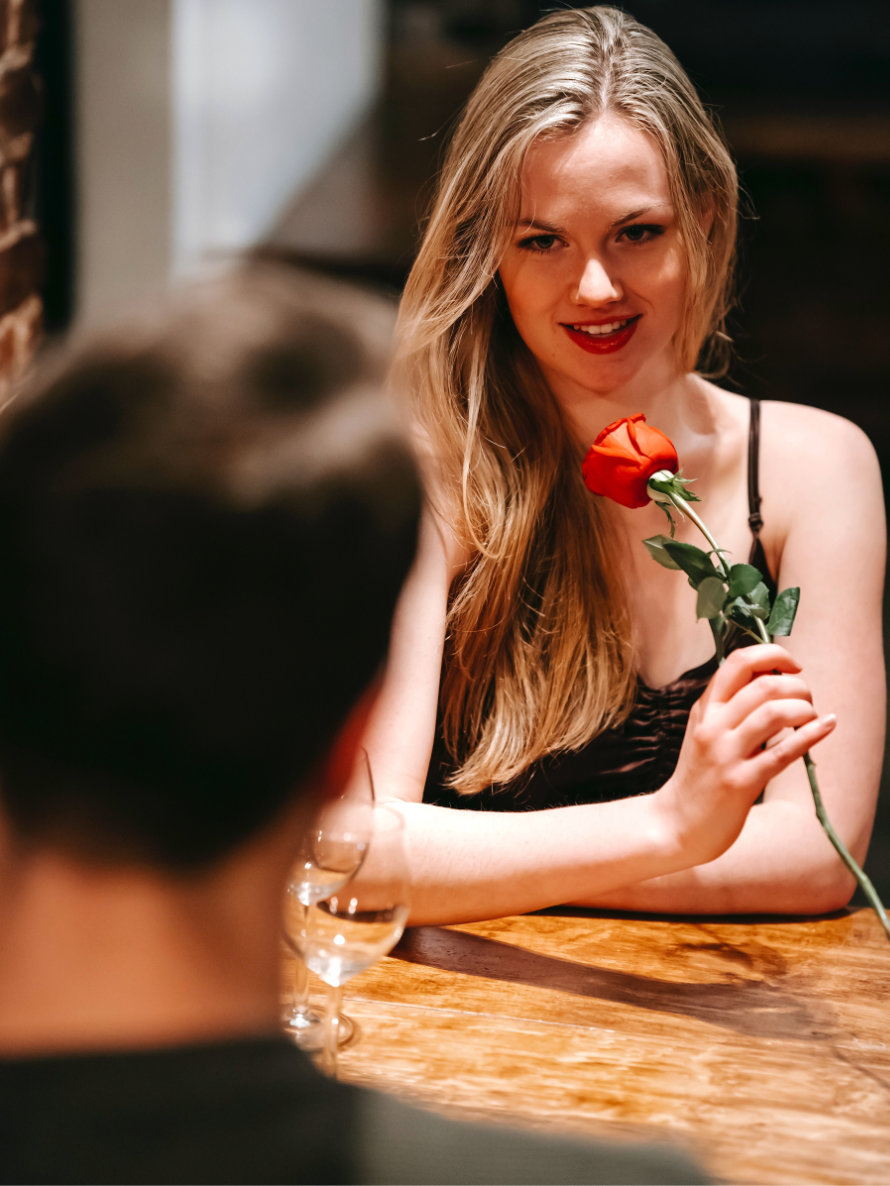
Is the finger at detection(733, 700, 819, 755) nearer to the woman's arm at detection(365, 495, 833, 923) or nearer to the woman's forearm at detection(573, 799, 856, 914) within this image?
the woman's arm at detection(365, 495, 833, 923)

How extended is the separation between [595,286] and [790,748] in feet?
1.98

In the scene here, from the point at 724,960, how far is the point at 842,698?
0.37 meters

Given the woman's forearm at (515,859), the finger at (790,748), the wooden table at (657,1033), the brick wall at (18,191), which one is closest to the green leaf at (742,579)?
the finger at (790,748)

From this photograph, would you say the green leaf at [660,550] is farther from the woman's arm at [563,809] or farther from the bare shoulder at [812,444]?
the bare shoulder at [812,444]

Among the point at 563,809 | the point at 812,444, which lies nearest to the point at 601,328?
the point at 812,444

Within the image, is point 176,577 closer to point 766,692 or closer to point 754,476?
point 766,692

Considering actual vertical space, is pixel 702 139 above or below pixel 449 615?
above

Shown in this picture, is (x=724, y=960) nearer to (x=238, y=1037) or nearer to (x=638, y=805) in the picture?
(x=638, y=805)

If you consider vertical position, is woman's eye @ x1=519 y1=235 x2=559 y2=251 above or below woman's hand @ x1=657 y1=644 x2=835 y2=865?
above

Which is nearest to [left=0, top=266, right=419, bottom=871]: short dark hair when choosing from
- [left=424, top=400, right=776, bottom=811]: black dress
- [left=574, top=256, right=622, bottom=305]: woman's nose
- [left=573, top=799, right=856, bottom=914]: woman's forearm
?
[left=573, top=799, right=856, bottom=914]: woman's forearm

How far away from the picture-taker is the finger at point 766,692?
100 cm

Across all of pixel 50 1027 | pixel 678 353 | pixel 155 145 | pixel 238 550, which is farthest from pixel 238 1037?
pixel 155 145

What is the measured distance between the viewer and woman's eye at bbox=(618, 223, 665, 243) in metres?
1.40

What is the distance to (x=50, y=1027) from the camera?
1.49 ft
